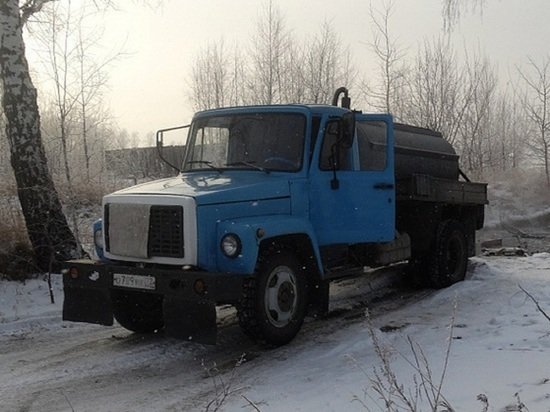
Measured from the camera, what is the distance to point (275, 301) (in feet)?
19.1

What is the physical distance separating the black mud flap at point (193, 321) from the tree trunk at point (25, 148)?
413 centimetres

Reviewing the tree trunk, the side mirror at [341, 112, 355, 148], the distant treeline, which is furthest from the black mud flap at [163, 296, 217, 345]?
the distant treeline

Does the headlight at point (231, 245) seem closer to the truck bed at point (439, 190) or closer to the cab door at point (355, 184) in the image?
the cab door at point (355, 184)

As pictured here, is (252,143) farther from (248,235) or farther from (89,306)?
(89,306)

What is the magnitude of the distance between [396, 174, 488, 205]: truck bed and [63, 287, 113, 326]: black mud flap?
4096 mm

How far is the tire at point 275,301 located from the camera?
18.3 ft

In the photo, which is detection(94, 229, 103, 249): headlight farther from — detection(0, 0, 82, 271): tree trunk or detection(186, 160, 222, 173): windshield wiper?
detection(0, 0, 82, 271): tree trunk

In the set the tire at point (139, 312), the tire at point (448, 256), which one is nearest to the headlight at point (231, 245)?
the tire at point (139, 312)

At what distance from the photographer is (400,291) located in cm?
890

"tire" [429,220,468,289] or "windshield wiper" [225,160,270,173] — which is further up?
"windshield wiper" [225,160,270,173]

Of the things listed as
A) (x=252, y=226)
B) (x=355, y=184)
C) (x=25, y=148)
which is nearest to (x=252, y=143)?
(x=355, y=184)

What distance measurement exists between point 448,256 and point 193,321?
16.3 ft

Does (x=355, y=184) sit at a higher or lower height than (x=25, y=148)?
lower

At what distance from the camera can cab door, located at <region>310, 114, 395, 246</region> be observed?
655 centimetres
